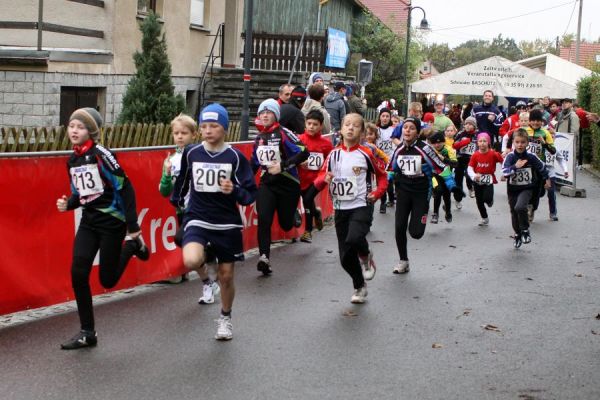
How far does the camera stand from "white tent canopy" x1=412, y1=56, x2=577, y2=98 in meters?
31.1

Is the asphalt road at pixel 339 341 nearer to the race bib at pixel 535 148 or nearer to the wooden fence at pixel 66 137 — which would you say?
the wooden fence at pixel 66 137

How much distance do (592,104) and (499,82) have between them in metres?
3.27

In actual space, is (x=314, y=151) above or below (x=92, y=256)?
above

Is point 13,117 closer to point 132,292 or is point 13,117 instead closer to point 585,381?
point 132,292

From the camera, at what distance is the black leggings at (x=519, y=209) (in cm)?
1341

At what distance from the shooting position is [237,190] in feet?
25.3

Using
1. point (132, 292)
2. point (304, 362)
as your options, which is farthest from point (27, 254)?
point (304, 362)

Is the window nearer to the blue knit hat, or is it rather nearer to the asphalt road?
the asphalt road

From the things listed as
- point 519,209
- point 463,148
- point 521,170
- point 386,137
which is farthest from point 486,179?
point 463,148

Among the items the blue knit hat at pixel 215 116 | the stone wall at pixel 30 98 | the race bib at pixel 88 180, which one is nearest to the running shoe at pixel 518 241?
the blue knit hat at pixel 215 116

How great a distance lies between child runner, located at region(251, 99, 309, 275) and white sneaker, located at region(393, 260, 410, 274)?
130cm

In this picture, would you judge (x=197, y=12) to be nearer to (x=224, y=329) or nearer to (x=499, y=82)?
(x=499, y=82)

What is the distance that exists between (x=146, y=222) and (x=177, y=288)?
29.3 inches

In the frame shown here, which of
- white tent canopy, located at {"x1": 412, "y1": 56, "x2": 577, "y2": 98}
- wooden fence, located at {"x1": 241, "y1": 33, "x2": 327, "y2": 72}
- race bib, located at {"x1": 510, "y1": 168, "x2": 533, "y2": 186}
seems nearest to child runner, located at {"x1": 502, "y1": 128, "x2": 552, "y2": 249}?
race bib, located at {"x1": 510, "y1": 168, "x2": 533, "y2": 186}
